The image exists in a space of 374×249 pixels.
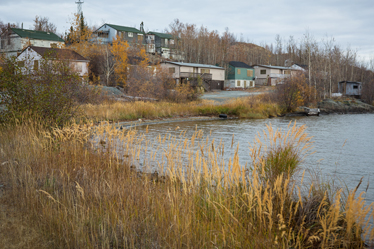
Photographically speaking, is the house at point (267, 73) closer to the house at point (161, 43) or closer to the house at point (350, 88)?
the house at point (350, 88)

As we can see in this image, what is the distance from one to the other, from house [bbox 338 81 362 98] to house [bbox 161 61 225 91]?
75.8 feet

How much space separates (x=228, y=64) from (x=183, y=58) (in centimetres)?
1516

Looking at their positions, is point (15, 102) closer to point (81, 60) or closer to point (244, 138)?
point (244, 138)

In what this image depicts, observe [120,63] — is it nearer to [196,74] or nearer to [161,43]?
[196,74]

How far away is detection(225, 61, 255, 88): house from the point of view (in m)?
66.9

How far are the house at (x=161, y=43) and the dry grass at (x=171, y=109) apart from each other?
50465 mm

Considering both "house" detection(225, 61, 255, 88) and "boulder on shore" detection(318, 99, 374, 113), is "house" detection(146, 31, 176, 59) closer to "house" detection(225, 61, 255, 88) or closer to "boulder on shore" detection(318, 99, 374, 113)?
"house" detection(225, 61, 255, 88)

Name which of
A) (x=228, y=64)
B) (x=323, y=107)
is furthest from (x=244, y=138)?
(x=228, y=64)

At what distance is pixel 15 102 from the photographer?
30.0 feet

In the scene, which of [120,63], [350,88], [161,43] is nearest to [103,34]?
[161,43]

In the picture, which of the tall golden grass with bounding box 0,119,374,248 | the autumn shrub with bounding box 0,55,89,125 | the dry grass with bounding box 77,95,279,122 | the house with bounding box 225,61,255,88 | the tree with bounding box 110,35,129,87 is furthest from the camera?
the house with bounding box 225,61,255,88

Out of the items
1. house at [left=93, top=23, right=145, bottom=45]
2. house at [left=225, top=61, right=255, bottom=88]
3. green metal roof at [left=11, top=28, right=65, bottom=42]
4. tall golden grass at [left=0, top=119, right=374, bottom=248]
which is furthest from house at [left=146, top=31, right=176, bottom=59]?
tall golden grass at [left=0, top=119, right=374, bottom=248]

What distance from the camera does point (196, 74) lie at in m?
55.2

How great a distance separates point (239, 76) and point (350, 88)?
882 inches
